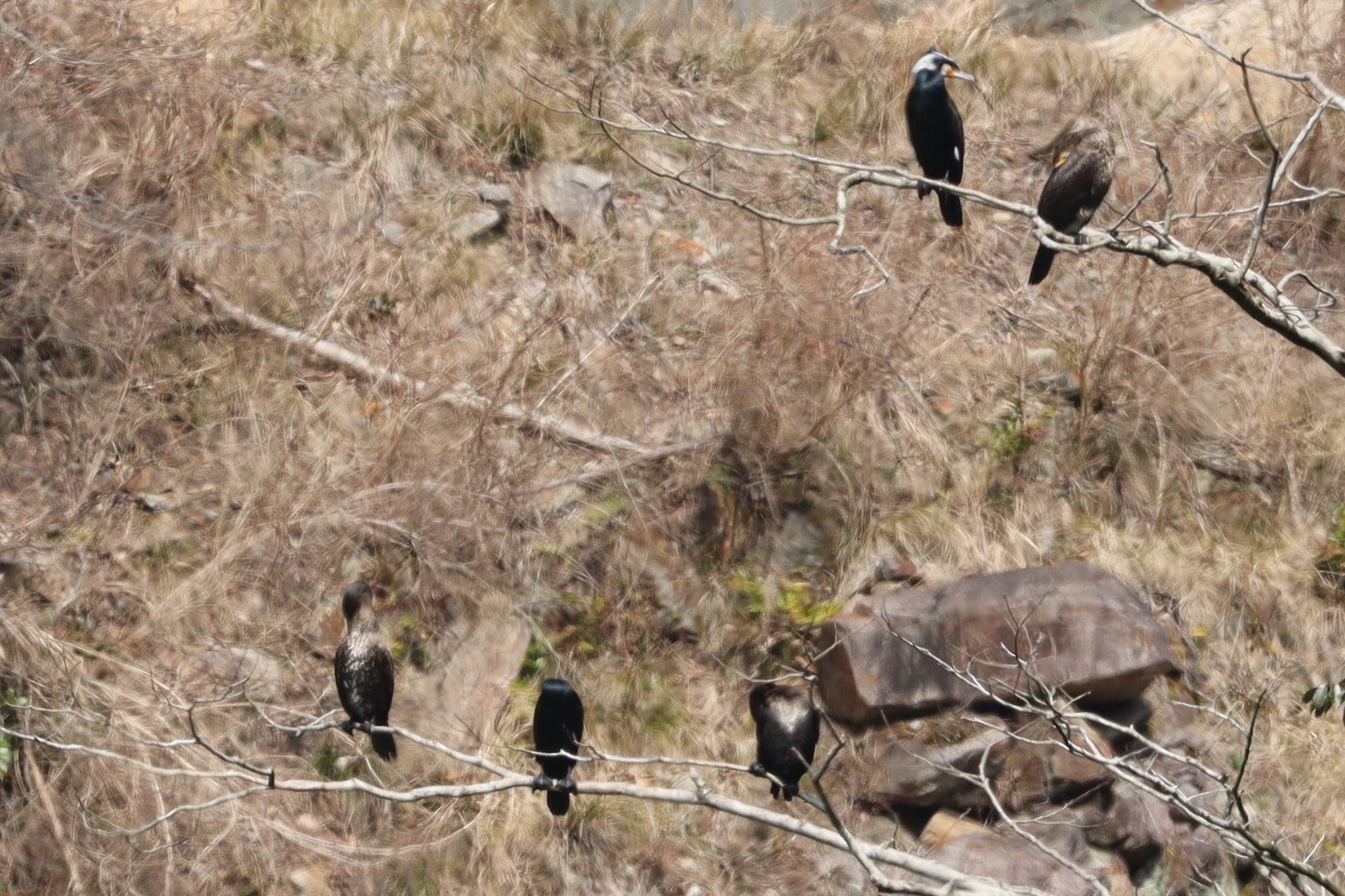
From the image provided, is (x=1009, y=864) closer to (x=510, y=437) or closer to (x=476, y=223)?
(x=510, y=437)

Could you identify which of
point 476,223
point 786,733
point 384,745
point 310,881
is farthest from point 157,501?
point 786,733

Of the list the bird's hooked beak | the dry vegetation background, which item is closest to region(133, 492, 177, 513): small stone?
the dry vegetation background

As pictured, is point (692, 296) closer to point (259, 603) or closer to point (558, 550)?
point (558, 550)

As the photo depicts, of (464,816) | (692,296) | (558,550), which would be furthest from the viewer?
(692,296)

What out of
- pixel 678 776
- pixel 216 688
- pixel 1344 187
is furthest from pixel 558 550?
pixel 1344 187

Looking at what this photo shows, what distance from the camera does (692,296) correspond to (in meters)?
7.40

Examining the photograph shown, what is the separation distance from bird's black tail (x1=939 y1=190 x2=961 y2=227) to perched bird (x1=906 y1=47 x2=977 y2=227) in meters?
0.16

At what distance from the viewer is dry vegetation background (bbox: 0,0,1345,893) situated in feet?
18.3

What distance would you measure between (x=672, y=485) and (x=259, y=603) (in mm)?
2097

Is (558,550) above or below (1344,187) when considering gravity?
below

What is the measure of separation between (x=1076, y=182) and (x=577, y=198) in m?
3.85

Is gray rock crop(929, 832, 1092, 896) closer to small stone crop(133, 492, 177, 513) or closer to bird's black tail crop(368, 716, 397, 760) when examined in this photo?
bird's black tail crop(368, 716, 397, 760)

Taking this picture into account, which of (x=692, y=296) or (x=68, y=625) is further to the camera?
(x=692, y=296)

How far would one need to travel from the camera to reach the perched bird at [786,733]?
15.6 feet
